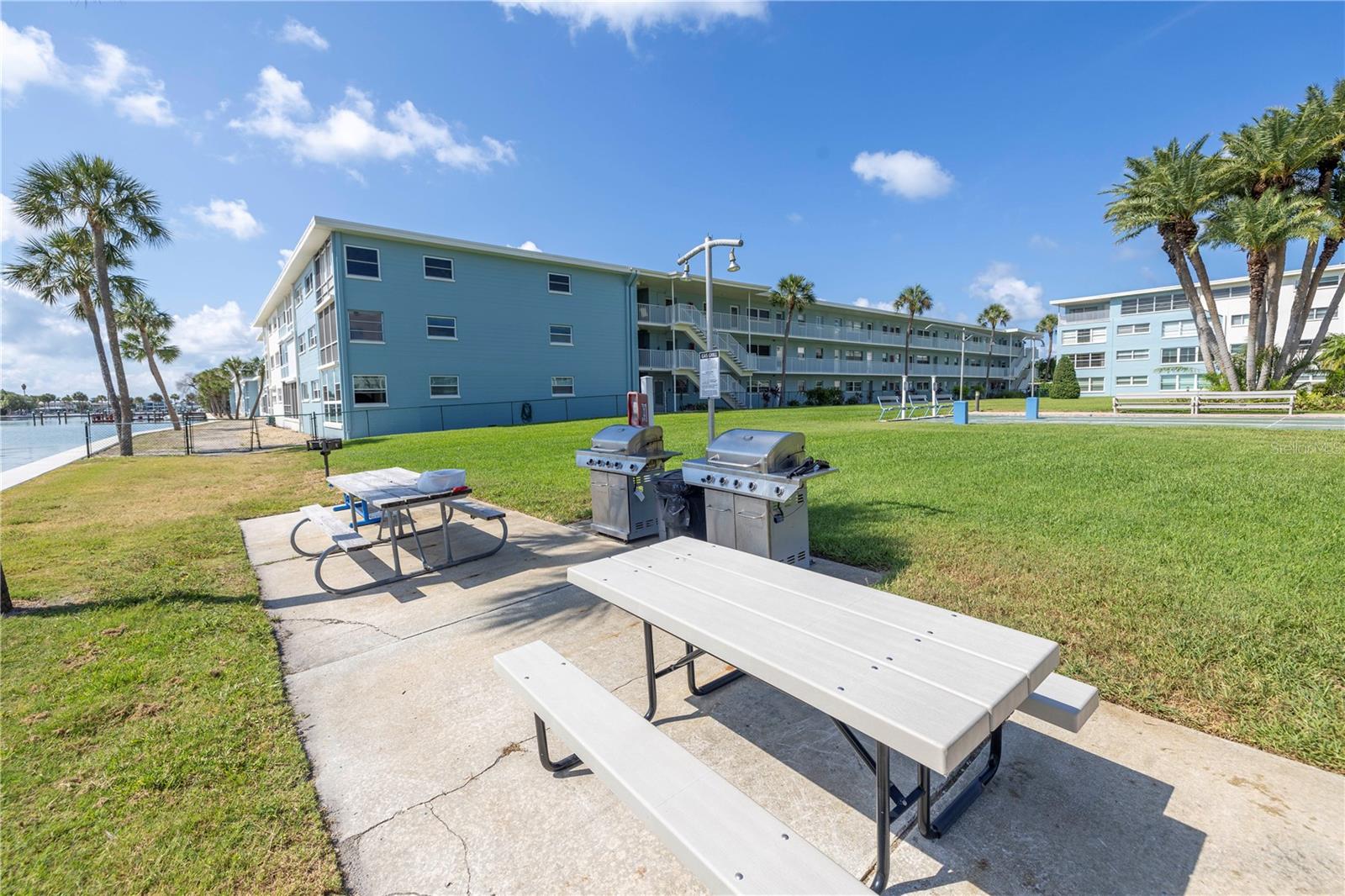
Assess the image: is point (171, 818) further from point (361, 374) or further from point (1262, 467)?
point (361, 374)

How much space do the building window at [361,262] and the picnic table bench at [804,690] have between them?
23359 millimetres

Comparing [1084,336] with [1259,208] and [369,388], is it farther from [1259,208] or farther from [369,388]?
[369,388]

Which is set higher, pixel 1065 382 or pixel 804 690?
pixel 1065 382

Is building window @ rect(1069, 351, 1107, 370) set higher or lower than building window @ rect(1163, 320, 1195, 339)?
lower

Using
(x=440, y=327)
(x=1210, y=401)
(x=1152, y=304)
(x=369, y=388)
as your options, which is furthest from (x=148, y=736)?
(x=1152, y=304)

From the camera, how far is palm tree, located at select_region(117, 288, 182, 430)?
31.8 m

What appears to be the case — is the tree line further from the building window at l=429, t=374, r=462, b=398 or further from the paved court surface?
A: the building window at l=429, t=374, r=462, b=398

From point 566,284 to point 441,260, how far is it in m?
6.02

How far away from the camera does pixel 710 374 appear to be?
6.26 meters

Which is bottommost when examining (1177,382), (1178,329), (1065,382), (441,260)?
(1177,382)

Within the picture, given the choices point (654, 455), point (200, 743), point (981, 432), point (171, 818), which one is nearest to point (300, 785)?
point (171, 818)

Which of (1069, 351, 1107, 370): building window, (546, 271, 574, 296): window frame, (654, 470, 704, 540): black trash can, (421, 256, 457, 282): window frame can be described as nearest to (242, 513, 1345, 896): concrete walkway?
(654, 470, 704, 540): black trash can

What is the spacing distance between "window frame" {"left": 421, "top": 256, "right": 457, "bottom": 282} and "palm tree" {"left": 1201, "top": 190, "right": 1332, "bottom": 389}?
99.8ft

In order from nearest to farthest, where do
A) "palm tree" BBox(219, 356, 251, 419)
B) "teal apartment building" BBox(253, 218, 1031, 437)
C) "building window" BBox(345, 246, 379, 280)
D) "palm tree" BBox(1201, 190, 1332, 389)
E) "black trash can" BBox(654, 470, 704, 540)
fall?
"black trash can" BBox(654, 470, 704, 540)
"palm tree" BBox(1201, 190, 1332, 389)
"building window" BBox(345, 246, 379, 280)
"teal apartment building" BBox(253, 218, 1031, 437)
"palm tree" BBox(219, 356, 251, 419)
